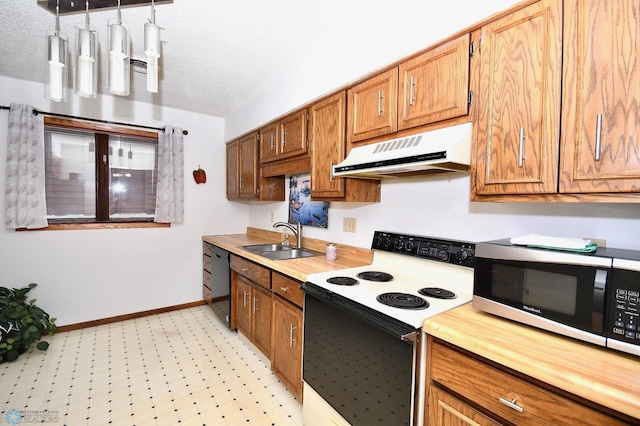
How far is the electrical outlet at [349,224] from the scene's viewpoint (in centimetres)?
230

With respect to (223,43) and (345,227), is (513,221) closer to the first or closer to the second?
(345,227)

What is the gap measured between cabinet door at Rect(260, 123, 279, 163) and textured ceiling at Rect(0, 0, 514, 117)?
435mm

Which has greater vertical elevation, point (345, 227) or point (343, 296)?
point (345, 227)

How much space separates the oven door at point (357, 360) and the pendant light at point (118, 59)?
4.52ft

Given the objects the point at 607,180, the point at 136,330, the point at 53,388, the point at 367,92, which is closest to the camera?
the point at 607,180

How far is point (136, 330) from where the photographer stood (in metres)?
2.96

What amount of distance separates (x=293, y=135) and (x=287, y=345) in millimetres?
1628

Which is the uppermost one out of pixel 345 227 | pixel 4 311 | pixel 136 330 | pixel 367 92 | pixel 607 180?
pixel 367 92

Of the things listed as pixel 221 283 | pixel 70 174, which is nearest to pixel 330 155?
pixel 221 283

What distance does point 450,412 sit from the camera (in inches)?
40.3

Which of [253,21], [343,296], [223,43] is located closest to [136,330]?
[343,296]

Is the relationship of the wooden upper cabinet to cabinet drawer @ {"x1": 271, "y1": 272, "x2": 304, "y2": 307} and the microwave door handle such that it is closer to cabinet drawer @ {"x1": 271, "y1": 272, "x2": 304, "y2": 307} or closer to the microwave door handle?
cabinet drawer @ {"x1": 271, "y1": 272, "x2": 304, "y2": 307}

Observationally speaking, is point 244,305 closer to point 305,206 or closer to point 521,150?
point 305,206

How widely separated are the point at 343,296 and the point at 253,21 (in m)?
1.74
